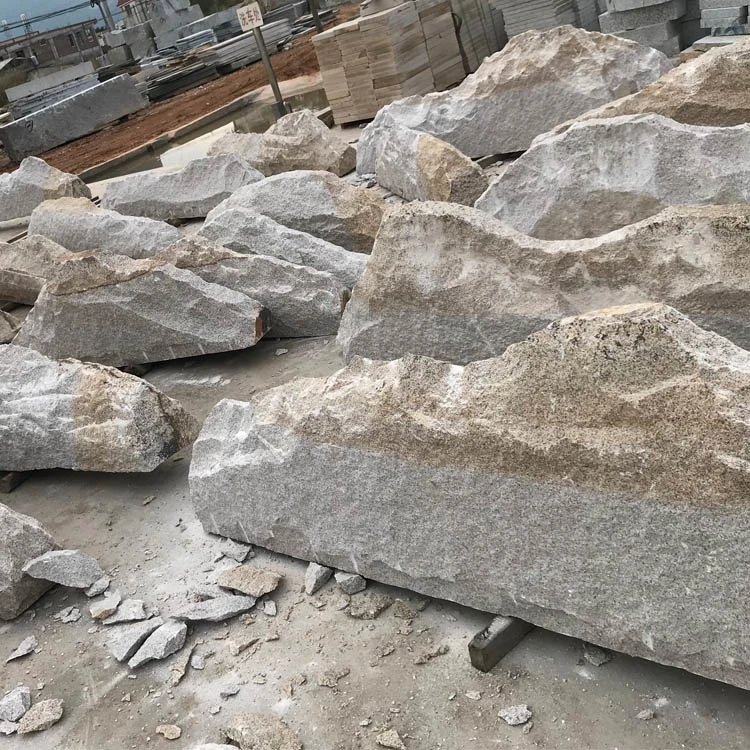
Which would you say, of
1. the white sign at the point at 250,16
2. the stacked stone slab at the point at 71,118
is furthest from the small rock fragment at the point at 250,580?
the stacked stone slab at the point at 71,118

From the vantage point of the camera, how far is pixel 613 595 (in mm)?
2299

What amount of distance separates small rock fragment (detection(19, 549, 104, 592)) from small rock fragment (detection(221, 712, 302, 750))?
1076mm

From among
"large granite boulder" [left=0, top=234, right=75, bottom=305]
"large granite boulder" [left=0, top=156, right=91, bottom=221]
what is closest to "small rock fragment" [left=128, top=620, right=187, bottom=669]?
"large granite boulder" [left=0, top=234, right=75, bottom=305]

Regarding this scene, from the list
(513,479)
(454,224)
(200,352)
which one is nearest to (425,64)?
(200,352)

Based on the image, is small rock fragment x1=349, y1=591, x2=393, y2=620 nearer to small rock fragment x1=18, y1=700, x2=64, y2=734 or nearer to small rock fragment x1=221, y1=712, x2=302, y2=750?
small rock fragment x1=221, y1=712, x2=302, y2=750

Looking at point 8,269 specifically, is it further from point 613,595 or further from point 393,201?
point 613,595

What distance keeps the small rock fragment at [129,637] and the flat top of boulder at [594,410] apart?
3.62ft

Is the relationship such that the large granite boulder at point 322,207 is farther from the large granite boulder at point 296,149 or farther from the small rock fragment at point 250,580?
the small rock fragment at point 250,580

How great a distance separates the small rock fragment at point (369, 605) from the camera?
2877mm

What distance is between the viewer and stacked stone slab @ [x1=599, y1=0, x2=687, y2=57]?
7.93 m

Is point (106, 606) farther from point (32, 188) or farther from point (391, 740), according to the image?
point (32, 188)

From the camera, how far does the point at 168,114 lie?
617 inches

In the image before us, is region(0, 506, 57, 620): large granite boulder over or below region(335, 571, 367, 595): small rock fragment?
over

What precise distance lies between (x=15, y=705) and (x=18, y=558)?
0.64 meters
